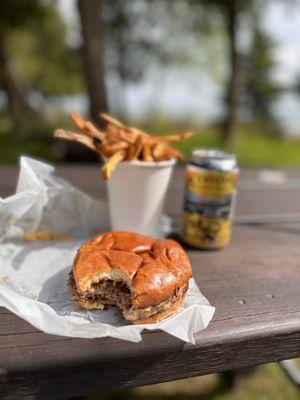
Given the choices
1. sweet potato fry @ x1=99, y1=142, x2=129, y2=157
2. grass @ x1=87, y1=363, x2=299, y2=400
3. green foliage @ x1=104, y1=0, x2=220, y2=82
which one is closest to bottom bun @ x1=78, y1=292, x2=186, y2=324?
sweet potato fry @ x1=99, y1=142, x2=129, y2=157

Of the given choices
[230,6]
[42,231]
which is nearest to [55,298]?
[42,231]

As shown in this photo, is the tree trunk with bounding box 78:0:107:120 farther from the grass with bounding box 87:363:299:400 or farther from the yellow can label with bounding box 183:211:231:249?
the yellow can label with bounding box 183:211:231:249

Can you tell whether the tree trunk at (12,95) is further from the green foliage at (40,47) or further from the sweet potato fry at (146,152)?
the sweet potato fry at (146,152)

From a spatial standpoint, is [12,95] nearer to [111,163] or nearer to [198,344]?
[111,163]

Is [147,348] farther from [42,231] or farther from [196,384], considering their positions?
[196,384]

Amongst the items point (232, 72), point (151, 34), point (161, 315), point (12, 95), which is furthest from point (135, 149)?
point (151, 34)

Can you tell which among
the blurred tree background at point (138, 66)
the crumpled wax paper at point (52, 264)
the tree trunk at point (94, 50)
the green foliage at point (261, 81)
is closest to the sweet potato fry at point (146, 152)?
the crumpled wax paper at point (52, 264)

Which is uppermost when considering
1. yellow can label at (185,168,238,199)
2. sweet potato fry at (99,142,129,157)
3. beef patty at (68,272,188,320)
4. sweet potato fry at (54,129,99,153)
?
sweet potato fry at (54,129,99,153)
